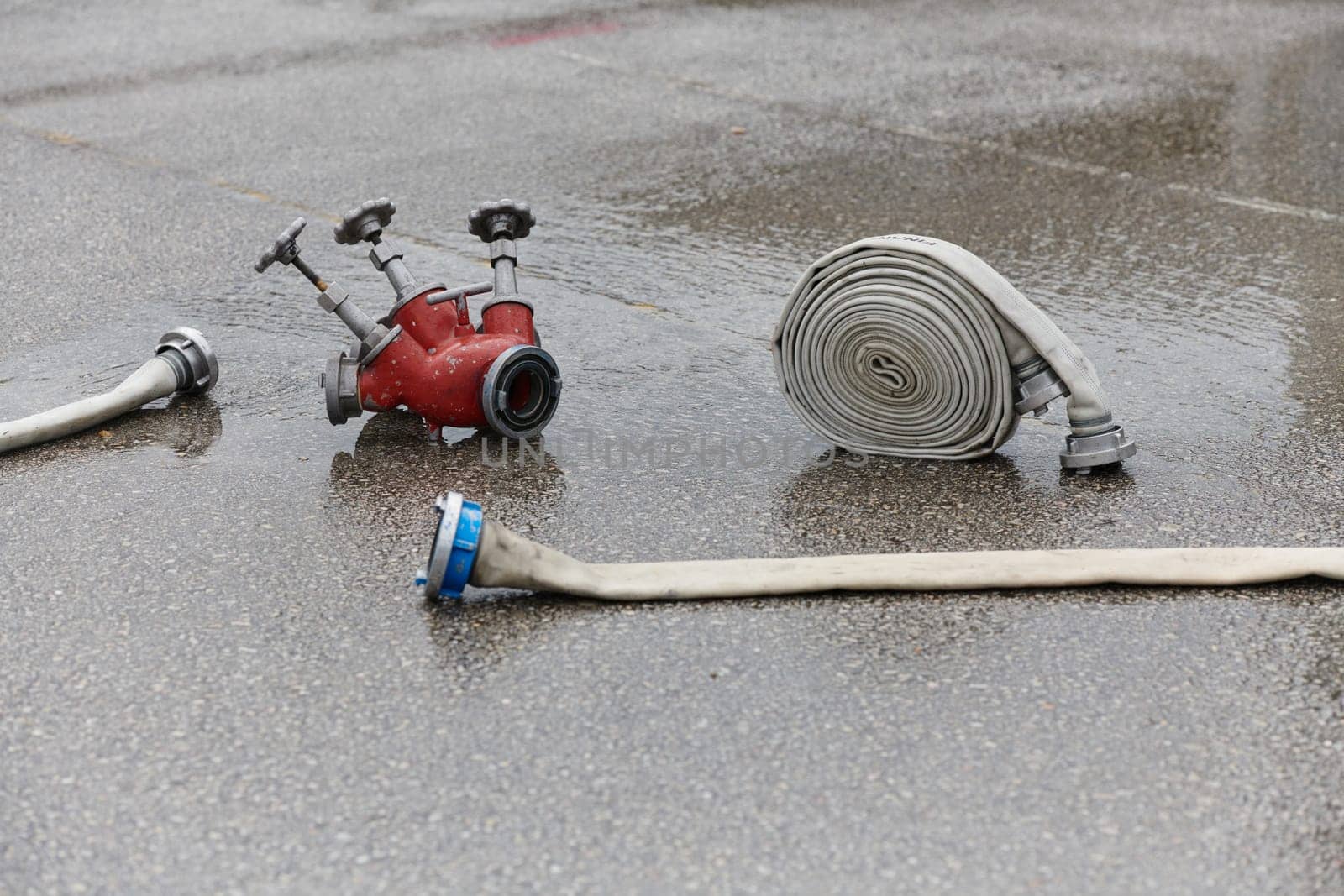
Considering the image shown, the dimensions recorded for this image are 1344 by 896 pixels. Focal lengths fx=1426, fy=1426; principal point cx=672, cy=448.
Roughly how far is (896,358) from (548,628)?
1.19m

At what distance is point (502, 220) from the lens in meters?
4.07

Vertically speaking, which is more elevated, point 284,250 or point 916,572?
point 284,250

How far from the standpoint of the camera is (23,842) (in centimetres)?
232

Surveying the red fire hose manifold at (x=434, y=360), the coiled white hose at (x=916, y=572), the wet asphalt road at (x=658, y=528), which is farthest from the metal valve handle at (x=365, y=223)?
the coiled white hose at (x=916, y=572)

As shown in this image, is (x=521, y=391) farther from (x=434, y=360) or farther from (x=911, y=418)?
(x=911, y=418)

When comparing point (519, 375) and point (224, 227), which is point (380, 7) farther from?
point (519, 375)

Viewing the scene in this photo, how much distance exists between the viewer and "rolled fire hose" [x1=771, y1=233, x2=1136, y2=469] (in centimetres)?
341

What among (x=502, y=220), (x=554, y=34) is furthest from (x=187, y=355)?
(x=554, y=34)

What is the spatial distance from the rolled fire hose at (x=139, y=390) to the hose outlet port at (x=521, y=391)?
0.91m

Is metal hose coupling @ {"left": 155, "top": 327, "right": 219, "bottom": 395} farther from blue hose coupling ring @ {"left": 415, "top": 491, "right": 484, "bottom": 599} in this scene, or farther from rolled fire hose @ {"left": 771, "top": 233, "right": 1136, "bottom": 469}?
rolled fire hose @ {"left": 771, "top": 233, "right": 1136, "bottom": 469}

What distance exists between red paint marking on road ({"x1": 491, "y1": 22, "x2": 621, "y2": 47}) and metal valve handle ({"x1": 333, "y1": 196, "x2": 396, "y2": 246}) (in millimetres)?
4651

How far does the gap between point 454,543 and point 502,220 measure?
148cm

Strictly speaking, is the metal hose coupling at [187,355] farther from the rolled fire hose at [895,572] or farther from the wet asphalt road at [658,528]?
the rolled fire hose at [895,572]

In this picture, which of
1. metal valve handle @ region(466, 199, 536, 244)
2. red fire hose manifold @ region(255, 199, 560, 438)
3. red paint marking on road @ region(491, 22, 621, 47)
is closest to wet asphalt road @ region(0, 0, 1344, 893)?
red fire hose manifold @ region(255, 199, 560, 438)
